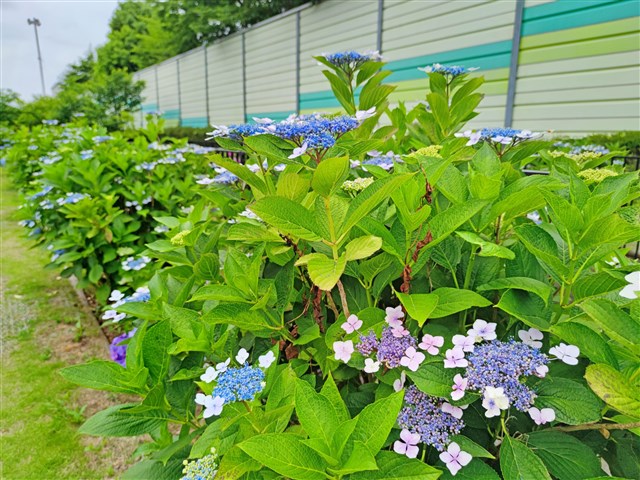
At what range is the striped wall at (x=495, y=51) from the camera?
4879mm

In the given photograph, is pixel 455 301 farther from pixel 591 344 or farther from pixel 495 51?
pixel 495 51

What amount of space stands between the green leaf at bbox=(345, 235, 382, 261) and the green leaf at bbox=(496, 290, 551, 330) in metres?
0.25

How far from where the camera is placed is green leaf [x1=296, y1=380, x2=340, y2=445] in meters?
0.66

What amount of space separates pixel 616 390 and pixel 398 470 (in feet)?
1.13

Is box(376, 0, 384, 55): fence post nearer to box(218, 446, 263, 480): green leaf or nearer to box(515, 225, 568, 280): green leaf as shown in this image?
box(515, 225, 568, 280): green leaf

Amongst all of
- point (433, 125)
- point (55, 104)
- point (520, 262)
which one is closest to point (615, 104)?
point (433, 125)

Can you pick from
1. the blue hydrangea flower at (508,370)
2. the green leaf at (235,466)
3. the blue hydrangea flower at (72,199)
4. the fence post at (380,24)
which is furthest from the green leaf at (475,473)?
the fence post at (380,24)

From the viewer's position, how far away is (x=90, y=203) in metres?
2.90

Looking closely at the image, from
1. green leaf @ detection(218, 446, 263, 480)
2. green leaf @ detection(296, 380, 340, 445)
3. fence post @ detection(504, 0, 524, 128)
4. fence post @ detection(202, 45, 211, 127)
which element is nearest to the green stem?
green leaf @ detection(296, 380, 340, 445)

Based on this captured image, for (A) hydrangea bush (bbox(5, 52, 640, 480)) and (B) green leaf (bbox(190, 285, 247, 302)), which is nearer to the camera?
(A) hydrangea bush (bbox(5, 52, 640, 480))

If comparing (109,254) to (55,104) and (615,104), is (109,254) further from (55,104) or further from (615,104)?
(55,104)

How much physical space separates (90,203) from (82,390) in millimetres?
1229

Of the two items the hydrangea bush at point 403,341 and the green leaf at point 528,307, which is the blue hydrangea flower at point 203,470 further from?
the green leaf at point 528,307

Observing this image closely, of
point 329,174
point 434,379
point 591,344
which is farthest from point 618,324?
point 329,174
